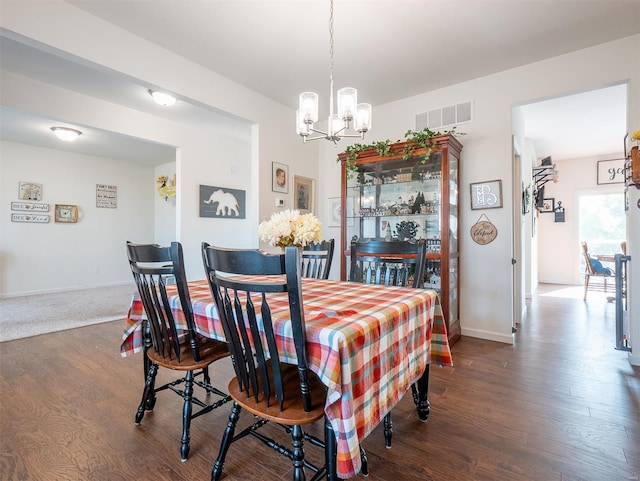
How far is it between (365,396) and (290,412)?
265 millimetres

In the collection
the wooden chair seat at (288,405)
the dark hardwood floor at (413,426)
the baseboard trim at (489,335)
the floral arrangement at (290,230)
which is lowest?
the dark hardwood floor at (413,426)

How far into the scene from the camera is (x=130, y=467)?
1.44 m

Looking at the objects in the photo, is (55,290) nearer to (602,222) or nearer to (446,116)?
(446,116)

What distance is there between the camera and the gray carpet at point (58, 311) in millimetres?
3531

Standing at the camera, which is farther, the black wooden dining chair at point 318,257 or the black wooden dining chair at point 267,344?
the black wooden dining chair at point 318,257

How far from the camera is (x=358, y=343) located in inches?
41.4

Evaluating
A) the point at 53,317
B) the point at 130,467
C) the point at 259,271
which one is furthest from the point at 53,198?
the point at 259,271

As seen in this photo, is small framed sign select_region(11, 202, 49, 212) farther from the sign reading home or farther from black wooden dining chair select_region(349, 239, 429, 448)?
black wooden dining chair select_region(349, 239, 429, 448)

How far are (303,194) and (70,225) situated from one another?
489 centimetres

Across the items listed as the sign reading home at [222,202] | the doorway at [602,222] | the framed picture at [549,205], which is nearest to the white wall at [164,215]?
the sign reading home at [222,202]

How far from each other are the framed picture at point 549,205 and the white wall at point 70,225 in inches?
345

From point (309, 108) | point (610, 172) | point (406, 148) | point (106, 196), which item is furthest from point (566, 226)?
point (106, 196)

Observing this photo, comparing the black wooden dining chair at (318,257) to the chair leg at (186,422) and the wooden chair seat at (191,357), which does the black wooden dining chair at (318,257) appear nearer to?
the wooden chair seat at (191,357)

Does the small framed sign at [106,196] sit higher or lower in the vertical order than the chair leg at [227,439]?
higher
